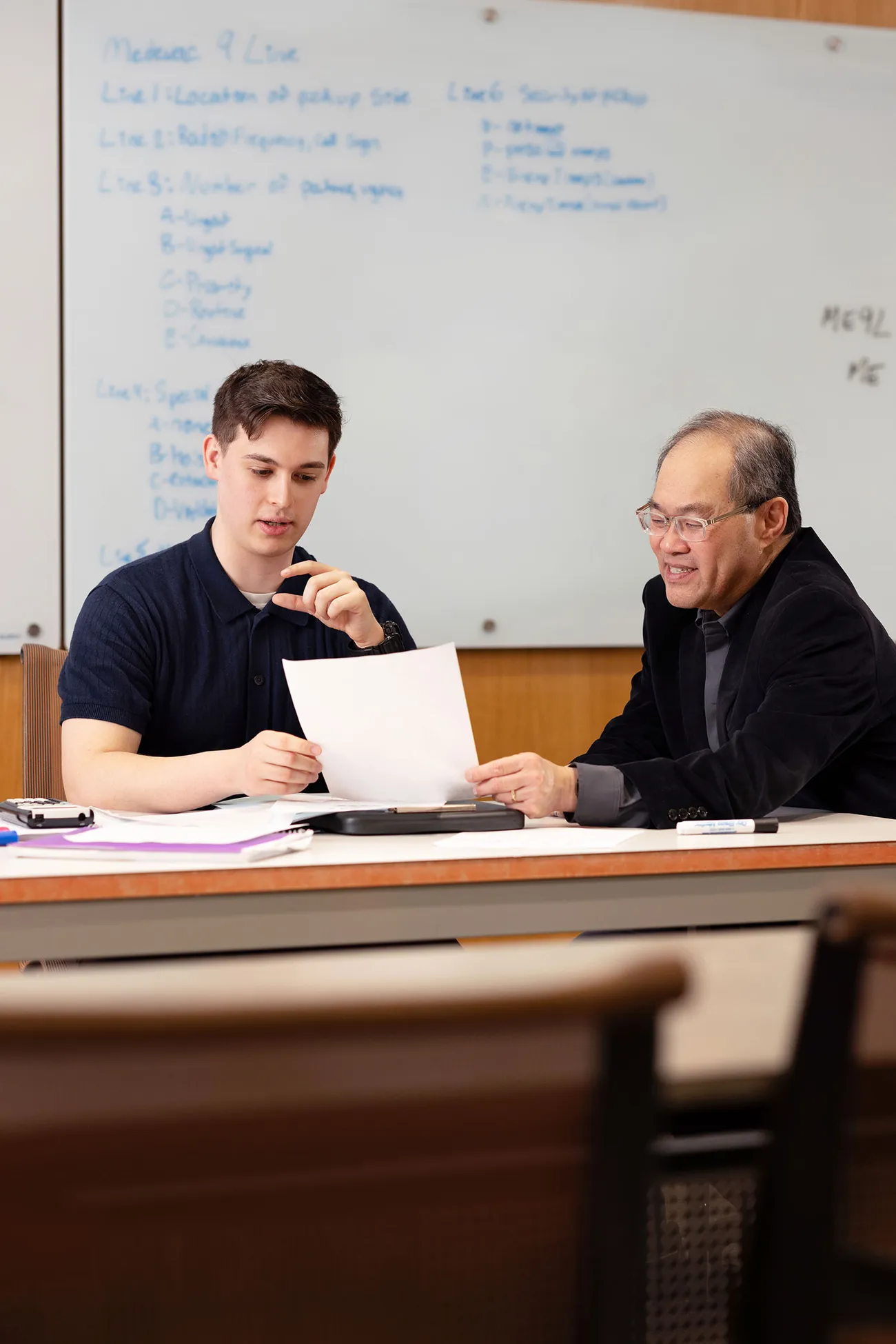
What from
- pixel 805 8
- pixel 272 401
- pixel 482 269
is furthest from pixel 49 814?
pixel 805 8

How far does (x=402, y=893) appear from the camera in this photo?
4.46 feet

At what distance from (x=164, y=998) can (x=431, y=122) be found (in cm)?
302

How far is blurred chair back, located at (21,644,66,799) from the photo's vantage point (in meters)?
2.11

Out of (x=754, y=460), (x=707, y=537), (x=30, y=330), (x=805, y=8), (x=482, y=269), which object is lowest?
(x=707, y=537)

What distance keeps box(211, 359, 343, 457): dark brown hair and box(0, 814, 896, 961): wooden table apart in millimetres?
718

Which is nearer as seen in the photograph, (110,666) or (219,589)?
(110,666)

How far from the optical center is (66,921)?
126cm

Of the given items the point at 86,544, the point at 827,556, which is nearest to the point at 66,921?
the point at 827,556

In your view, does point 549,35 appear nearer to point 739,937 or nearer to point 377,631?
point 377,631

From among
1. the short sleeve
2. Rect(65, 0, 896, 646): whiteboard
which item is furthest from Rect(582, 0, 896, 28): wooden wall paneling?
the short sleeve

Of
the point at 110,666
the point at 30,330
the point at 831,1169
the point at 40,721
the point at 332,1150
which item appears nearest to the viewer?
the point at 332,1150

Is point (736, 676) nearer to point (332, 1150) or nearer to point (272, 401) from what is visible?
point (272, 401)

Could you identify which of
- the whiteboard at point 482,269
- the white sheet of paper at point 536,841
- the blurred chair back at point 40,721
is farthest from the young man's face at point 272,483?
the whiteboard at point 482,269

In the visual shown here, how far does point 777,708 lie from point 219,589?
2.87ft
